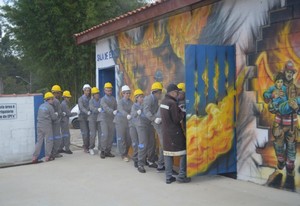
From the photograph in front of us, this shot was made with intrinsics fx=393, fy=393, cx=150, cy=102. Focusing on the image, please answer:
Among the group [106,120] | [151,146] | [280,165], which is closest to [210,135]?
[280,165]

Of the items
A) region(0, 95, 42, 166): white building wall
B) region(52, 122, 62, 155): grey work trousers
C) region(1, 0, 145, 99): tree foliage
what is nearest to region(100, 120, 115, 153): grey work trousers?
region(52, 122, 62, 155): grey work trousers

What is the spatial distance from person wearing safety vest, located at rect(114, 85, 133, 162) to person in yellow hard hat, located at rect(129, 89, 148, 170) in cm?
62

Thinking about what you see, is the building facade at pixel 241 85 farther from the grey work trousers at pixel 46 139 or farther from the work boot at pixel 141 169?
the grey work trousers at pixel 46 139

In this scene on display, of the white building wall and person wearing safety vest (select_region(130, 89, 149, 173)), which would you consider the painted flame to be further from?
the white building wall

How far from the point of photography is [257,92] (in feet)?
21.9

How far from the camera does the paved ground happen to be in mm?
6004

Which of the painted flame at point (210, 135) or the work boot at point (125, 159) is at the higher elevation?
the painted flame at point (210, 135)

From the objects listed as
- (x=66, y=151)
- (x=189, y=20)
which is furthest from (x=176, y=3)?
(x=66, y=151)

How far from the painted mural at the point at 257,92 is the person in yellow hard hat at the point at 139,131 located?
165 centimetres

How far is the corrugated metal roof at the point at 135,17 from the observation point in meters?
7.84

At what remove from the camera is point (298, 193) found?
6062 mm

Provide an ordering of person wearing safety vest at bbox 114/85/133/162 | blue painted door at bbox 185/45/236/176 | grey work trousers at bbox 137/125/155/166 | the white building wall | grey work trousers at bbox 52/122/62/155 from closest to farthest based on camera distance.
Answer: blue painted door at bbox 185/45/236/176 → grey work trousers at bbox 137/125/155/166 → person wearing safety vest at bbox 114/85/133/162 → the white building wall → grey work trousers at bbox 52/122/62/155

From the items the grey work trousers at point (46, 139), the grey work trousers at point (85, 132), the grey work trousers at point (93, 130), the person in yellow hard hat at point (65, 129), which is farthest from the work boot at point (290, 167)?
the person in yellow hard hat at point (65, 129)

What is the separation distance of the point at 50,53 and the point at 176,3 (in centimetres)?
1340
